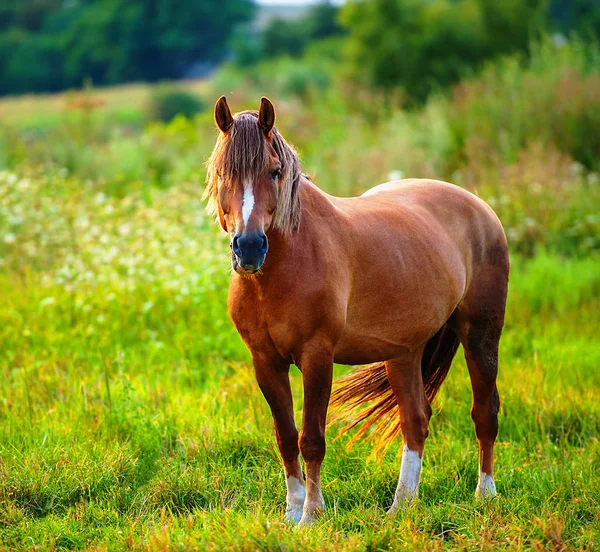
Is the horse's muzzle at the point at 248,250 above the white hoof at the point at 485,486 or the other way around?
above

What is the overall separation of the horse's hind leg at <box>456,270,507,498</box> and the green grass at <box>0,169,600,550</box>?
0.93 feet

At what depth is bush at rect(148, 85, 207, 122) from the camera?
25531 mm

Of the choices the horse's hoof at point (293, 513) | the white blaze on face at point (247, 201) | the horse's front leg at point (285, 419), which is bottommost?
the horse's hoof at point (293, 513)

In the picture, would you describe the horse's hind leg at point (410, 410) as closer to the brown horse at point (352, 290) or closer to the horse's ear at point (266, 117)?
the brown horse at point (352, 290)

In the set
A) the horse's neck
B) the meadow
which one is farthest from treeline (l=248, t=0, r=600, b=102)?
the horse's neck

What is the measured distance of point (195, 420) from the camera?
4887 mm

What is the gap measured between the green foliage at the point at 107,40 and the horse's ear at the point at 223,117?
128 feet

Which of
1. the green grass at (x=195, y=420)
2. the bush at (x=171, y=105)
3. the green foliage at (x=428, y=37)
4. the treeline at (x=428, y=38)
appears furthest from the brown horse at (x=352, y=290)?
the bush at (x=171, y=105)

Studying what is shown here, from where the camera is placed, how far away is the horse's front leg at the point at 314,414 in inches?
139

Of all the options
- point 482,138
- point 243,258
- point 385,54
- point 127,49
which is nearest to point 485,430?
point 243,258

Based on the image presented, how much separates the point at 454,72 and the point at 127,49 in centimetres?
2728

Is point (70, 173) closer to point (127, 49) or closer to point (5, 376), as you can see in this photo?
point (5, 376)

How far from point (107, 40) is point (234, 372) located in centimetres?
3895

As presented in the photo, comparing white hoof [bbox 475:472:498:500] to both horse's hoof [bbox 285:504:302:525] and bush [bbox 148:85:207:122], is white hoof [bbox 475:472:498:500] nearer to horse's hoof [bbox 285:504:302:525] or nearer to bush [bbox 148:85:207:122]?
horse's hoof [bbox 285:504:302:525]
